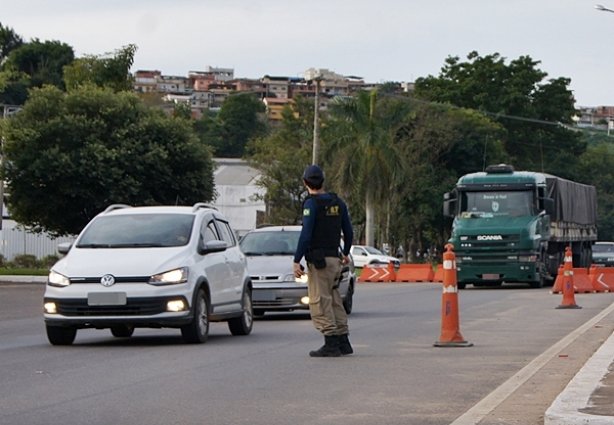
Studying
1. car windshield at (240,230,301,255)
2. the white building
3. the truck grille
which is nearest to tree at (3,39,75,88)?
the white building

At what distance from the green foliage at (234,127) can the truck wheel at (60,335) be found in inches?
4860

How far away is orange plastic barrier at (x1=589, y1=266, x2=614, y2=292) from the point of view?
38750mm

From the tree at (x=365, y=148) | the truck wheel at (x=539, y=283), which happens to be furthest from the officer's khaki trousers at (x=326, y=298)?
the tree at (x=365, y=148)

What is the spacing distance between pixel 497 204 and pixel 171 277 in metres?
24.5

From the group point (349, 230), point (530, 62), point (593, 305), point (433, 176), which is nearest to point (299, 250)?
point (349, 230)

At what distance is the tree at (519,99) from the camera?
312 ft

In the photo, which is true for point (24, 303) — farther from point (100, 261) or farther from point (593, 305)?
point (100, 261)

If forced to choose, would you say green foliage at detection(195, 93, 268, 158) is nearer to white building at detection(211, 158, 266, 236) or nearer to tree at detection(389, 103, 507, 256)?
white building at detection(211, 158, 266, 236)

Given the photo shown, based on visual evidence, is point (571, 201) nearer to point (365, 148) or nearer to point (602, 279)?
point (602, 279)

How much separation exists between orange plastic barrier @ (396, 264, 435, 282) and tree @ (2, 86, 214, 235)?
7385 mm

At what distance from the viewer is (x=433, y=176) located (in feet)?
267

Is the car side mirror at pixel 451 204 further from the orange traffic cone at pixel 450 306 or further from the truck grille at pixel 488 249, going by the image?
the orange traffic cone at pixel 450 306

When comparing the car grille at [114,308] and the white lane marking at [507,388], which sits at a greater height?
the car grille at [114,308]

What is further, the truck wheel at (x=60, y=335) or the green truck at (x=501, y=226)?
the green truck at (x=501, y=226)
